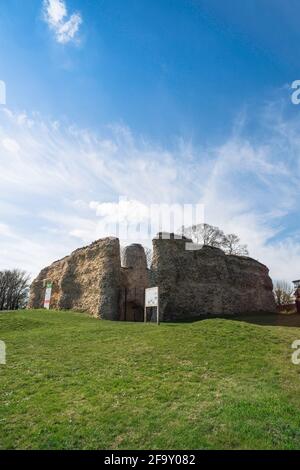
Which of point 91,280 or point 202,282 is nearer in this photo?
point 202,282

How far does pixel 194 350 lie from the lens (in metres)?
12.7

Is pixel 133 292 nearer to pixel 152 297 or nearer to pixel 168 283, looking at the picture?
pixel 168 283

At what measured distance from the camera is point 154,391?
9156mm

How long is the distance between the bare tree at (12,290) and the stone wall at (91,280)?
28.1 m

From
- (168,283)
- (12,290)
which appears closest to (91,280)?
(168,283)

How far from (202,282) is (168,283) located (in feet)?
9.92

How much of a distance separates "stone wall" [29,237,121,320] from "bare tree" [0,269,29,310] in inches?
1106

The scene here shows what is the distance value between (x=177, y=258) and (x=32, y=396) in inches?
694

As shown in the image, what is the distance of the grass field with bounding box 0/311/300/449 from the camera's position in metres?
6.91

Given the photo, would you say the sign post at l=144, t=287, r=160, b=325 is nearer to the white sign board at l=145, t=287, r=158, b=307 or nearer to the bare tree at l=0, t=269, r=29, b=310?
the white sign board at l=145, t=287, r=158, b=307
